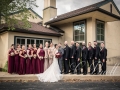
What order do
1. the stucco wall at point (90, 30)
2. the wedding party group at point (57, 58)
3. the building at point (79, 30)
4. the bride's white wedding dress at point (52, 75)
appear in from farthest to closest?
the stucco wall at point (90, 30) → the building at point (79, 30) → the wedding party group at point (57, 58) → the bride's white wedding dress at point (52, 75)

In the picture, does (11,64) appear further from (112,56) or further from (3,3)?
(112,56)

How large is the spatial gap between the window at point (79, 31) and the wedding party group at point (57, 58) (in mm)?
5102

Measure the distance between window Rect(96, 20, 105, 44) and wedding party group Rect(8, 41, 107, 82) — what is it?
17.2 ft

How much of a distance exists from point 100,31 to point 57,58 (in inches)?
287

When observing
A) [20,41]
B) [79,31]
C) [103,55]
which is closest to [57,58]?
[103,55]

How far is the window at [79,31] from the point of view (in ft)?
51.1

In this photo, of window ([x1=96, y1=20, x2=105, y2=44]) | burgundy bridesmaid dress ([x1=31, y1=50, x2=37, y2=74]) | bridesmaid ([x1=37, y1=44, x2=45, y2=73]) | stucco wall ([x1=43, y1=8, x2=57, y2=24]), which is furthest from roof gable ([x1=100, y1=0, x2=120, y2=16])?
burgundy bridesmaid dress ([x1=31, y1=50, x2=37, y2=74])

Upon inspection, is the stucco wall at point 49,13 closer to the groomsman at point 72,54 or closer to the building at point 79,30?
the building at point 79,30

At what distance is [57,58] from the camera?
405 inches

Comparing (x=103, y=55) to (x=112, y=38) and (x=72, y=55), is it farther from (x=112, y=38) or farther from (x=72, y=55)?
(x=112, y=38)

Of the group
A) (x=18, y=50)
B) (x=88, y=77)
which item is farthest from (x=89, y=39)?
(x=18, y=50)

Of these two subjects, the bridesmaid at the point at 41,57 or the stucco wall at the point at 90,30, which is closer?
the bridesmaid at the point at 41,57

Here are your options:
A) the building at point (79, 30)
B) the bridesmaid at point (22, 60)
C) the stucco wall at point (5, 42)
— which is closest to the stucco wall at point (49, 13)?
the building at point (79, 30)

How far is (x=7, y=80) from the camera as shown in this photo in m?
9.12
